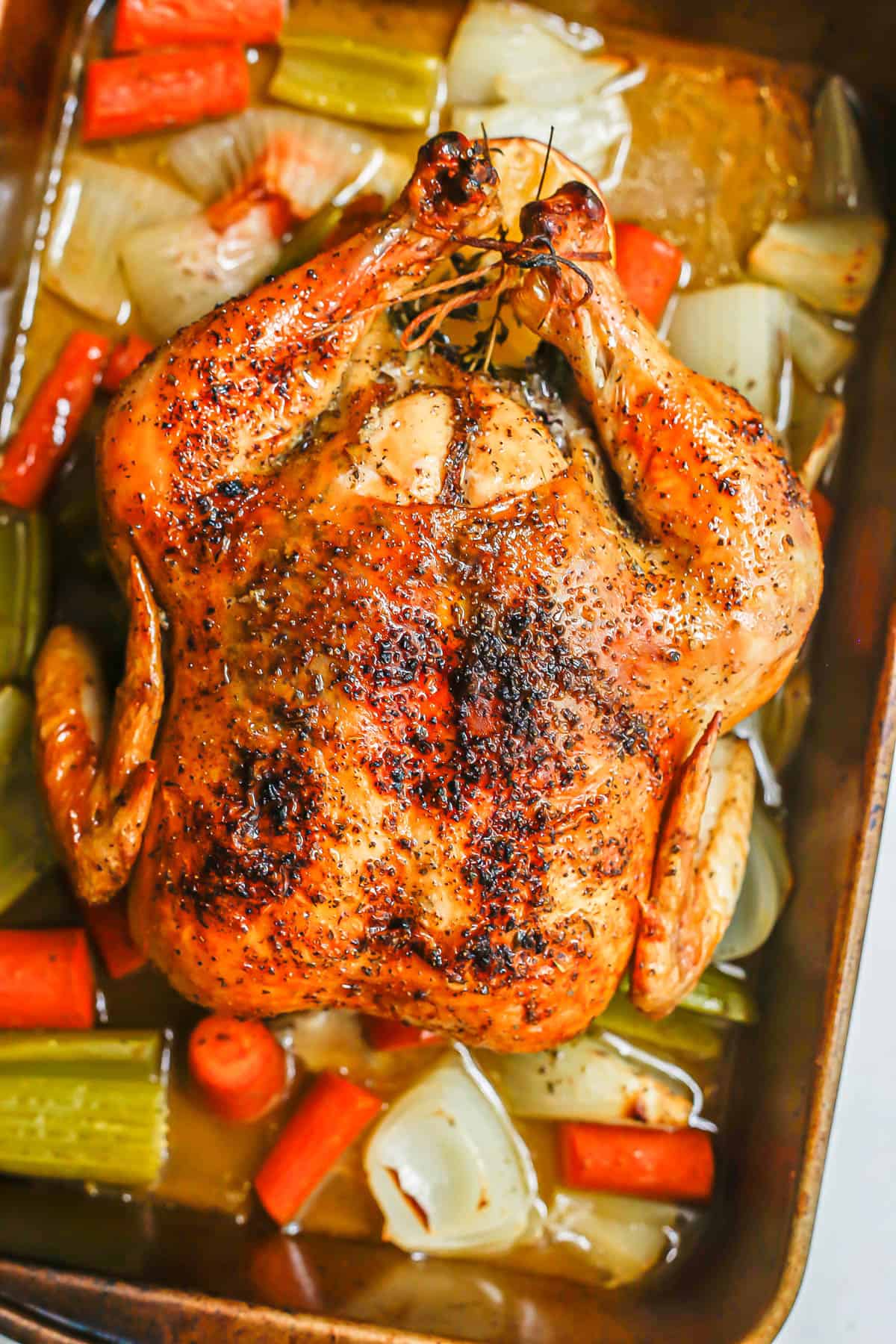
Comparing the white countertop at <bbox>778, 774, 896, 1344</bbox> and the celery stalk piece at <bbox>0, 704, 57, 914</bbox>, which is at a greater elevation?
the celery stalk piece at <bbox>0, 704, 57, 914</bbox>

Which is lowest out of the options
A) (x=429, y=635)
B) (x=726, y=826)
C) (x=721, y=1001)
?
(x=721, y=1001)

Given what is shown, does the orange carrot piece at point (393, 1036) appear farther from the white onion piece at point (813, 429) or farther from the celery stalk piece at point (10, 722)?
the white onion piece at point (813, 429)

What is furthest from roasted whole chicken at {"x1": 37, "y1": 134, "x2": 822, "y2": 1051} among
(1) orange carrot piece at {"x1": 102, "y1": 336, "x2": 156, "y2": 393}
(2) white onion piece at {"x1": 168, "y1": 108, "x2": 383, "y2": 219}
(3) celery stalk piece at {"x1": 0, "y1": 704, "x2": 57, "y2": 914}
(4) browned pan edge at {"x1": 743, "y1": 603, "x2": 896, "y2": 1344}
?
(2) white onion piece at {"x1": 168, "y1": 108, "x2": 383, "y2": 219}

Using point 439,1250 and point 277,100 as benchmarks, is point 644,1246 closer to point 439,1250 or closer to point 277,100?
point 439,1250

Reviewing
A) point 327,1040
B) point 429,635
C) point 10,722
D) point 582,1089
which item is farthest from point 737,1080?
point 10,722

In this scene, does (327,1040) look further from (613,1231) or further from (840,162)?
(840,162)

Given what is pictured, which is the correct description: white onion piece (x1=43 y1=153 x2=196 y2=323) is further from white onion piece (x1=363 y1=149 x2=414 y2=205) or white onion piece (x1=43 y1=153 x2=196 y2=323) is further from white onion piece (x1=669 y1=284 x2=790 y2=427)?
white onion piece (x1=669 y1=284 x2=790 y2=427)
